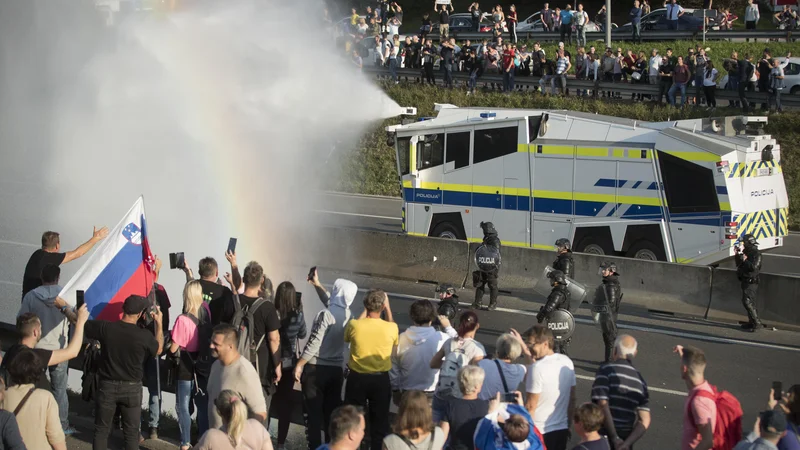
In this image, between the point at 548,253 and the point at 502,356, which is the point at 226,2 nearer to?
the point at 548,253

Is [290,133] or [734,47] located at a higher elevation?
[734,47]

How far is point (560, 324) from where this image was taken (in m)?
10.6

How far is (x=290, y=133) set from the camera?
72.3 feet

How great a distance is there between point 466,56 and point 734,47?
9994 mm

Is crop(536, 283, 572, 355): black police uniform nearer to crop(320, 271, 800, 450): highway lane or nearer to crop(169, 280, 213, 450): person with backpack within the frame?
crop(320, 271, 800, 450): highway lane

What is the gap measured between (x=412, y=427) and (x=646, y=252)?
11865 mm

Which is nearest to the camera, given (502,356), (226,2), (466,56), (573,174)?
(502,356)

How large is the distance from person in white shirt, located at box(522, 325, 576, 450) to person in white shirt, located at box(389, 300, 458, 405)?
1.01 m

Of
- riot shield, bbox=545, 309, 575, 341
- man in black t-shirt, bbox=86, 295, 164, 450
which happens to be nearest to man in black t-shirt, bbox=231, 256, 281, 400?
man in black t-shirt, bbox=86, 295, 164, 450

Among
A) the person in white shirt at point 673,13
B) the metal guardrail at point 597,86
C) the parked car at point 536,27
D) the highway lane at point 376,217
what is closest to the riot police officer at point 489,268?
the highway lane at point 376,217

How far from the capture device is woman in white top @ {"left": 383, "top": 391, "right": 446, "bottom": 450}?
5.61 metres

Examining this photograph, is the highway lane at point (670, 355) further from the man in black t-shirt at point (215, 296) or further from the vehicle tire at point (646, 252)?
the man in black t-shirt at point (215, 296)

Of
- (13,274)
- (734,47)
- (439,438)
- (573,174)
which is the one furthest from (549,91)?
(439,438)

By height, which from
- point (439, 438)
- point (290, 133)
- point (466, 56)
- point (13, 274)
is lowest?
point (13, 274)
